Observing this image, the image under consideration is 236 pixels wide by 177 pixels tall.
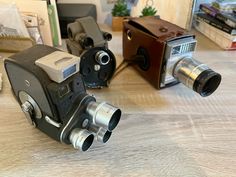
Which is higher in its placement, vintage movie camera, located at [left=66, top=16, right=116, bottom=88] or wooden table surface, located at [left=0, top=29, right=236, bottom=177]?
vintage movie camera, located at [left=66, top=16, right=116, bottom=88]

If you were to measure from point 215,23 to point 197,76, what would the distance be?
→ 346 mm

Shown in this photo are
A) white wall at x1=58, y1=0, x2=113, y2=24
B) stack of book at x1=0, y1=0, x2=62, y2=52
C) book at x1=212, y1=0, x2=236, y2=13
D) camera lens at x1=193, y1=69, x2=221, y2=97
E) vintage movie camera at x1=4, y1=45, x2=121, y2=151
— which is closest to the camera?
vintage movie camera at x1=4, y1=45, x2=121, y2=151

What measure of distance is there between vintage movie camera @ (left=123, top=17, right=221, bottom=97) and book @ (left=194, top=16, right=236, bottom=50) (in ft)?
0.82

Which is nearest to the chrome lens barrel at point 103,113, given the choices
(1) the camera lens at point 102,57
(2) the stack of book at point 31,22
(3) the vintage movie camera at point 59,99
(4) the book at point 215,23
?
(3) the vintage movie camera at point 59,99

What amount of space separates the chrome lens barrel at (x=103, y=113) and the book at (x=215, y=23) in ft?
1.56

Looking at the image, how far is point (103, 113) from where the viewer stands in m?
0.35

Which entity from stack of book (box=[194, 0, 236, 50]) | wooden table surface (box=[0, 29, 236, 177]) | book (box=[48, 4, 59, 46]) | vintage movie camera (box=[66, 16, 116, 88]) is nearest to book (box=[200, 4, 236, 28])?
stack of book (box=[194, 0, 236, 50])

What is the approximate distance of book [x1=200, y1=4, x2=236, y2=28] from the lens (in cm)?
66

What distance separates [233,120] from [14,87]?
387mm

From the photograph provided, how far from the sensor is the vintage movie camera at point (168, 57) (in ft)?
1.51

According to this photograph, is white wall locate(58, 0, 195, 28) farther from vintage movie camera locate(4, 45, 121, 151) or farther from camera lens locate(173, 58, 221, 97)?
vintage movie camera locate(4, 45, 121, 151)

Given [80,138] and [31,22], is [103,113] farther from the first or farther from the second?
[31,22]

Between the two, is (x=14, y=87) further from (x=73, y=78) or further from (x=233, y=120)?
(x=233, y=120)

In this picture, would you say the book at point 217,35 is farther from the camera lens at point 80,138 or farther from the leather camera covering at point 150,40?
the camera lens at point 80,138
